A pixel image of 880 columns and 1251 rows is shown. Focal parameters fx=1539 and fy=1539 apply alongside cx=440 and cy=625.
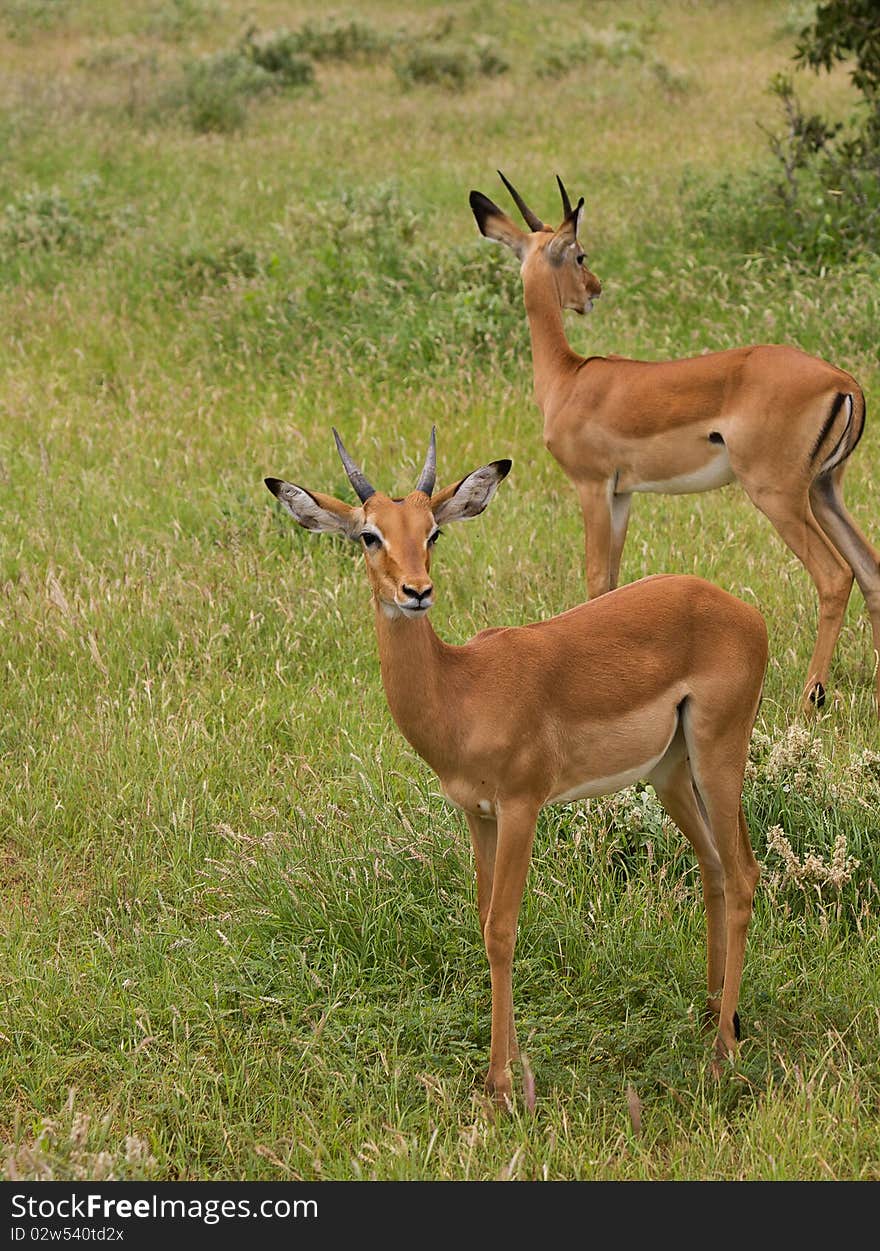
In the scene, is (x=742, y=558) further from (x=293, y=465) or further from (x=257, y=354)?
(x=257, y=354)

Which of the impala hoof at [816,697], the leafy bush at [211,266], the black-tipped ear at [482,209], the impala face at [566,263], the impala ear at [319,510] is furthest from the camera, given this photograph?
the leafy bush at [211,266]

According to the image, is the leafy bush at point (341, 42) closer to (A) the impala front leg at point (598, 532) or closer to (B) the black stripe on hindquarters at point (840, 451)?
(A) the impala front leg at point (598, 532)

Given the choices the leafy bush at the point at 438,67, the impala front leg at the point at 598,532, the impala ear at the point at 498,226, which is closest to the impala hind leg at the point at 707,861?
the impala front leg at the point at 598,532

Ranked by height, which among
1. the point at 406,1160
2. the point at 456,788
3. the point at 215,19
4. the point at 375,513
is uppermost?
the point at 375,513

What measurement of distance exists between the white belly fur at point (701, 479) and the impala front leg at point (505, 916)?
2982 millimetres

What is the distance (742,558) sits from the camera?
7.15 m

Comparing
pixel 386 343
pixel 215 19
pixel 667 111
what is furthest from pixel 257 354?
pixel 215 19

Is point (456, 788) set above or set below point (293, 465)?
above

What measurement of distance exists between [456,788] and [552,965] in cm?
85

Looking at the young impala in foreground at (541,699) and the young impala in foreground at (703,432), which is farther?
the young impala in foreground at (703,432)

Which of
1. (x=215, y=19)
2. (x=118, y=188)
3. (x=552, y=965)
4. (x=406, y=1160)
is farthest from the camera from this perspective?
(x=215, y=19)

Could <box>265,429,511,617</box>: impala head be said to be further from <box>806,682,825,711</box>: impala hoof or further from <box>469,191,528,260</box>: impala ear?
<box>469,191,528,260</box>: impala ear

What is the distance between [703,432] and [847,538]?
0.77 metres

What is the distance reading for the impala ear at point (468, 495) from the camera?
3.91 m
